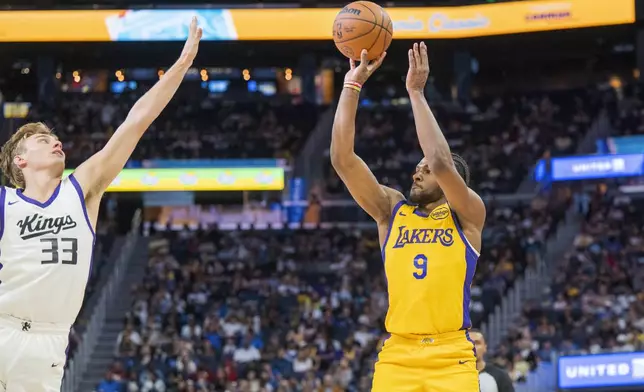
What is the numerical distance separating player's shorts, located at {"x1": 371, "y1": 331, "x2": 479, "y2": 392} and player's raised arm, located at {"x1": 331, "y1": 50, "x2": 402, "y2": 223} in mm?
817

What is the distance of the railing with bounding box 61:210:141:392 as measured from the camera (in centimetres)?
2103

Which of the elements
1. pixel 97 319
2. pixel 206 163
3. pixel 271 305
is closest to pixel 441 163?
pixel 271 305

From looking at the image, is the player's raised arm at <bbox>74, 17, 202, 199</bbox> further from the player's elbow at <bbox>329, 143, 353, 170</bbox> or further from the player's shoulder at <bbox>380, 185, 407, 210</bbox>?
the player's shoulder at <bbox>380, 185, 407, 210</bbox>

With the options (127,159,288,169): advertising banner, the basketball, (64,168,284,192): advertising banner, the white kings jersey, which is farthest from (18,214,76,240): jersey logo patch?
(127,159,288,169): advertising banner

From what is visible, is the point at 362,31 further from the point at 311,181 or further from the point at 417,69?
the point at 311,181

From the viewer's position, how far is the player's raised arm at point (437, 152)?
5914 mm

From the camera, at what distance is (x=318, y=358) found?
20750 millimetres

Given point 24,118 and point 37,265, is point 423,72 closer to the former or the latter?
point 37,265

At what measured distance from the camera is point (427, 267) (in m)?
6.00

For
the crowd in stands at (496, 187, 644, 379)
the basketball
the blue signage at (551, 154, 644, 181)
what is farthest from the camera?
the blue signage at (551, 154, 644, 181)

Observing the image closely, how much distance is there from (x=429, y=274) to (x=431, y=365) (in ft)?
1.59

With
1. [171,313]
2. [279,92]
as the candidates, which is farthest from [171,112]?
[171,313]

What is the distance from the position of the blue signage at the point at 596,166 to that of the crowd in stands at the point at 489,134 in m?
0.98

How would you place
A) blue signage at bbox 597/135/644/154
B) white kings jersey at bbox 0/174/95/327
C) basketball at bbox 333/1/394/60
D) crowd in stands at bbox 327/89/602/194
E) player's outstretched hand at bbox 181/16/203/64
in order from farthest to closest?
crowd in stands at bbox 327/89/602/194 → blue signage at bbox 597/135/644/154 → basketball at bbox 333/1/394/60 → player's outstretched hand at bbox 181/16/203/64 → white kings jersey at bbox 0/174/95/327
